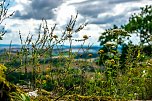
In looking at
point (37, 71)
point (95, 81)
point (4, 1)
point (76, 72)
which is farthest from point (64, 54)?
point (4, 1)

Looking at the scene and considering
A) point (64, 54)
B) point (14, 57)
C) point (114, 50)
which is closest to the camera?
point (14, 57)

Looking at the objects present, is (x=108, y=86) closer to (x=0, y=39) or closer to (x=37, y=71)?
(x=37, y=71)

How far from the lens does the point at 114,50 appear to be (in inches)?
344

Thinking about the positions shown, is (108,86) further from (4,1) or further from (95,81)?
(4,1)

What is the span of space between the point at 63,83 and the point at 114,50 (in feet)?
7.61

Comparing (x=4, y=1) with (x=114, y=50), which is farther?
(x=114, y=50)

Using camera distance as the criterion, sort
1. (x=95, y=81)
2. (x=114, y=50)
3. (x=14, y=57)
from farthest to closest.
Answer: (x=114, y=50)
(x=95, y=81)
(x=14, y=57)

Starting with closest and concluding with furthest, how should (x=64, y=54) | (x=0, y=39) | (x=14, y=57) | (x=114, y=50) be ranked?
(x=0, y=39), (x=14, y=57), (x=64, y=54), (x=114, y=50)

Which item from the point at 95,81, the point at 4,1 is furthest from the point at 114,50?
the point at 4,1

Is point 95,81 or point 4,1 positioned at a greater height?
point 4,1

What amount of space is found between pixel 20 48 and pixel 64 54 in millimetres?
1873

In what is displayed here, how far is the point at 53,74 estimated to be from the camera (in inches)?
272

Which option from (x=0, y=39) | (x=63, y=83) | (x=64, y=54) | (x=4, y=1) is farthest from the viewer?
(x=64, y=54)

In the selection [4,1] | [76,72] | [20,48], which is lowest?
[76,72]
